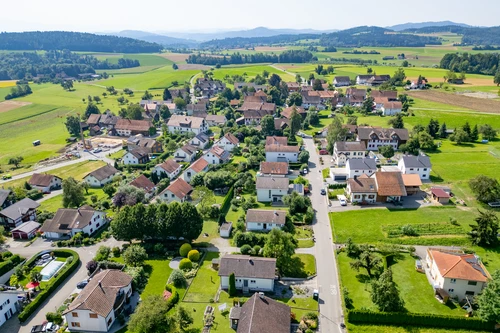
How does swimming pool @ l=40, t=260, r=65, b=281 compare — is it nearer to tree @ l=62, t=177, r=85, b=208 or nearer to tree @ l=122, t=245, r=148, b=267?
tree @ l=122, t=245, r=148, b=267

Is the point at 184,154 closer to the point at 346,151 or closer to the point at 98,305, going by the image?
the point at 346,151

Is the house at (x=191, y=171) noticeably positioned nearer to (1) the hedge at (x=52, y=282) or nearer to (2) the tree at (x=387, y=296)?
(1) the hedge at (x=52, y=282)

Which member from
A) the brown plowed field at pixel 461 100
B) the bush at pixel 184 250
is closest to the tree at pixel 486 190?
the bush at pixel 184 250

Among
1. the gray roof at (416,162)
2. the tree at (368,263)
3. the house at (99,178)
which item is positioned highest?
the gray roof at (416,162)

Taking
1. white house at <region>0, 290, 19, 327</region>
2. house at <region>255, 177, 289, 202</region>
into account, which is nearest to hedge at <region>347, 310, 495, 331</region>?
house at <region>255, 177, 289, 202</region>

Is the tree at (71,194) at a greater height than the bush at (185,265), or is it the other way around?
the tree at (71,194)
